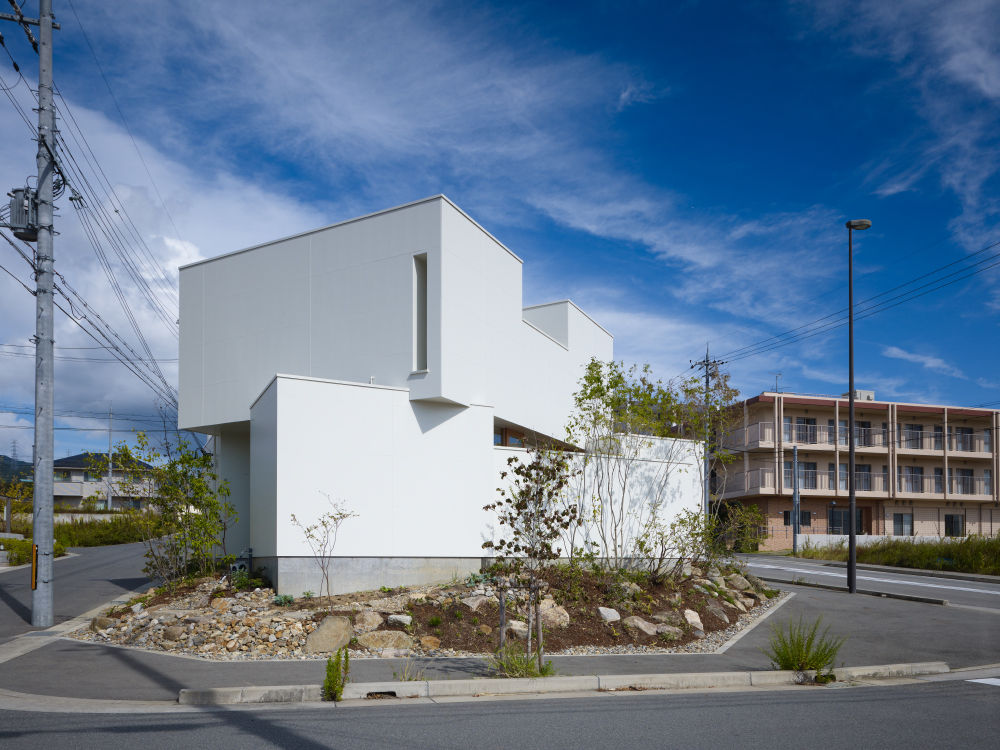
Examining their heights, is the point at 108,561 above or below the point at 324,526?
below

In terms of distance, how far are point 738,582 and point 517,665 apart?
29.5ft

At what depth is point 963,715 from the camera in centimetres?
794

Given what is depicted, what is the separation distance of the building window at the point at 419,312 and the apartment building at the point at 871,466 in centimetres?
3356

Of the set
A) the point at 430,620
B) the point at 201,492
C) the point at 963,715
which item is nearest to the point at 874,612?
the point at 963,715

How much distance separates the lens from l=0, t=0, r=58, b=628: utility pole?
1332 cm

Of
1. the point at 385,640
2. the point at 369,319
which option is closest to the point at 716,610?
the point at 385,640

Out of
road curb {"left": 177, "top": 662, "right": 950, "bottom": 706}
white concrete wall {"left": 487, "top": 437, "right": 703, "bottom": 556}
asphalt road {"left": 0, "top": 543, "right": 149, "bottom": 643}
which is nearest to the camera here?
road curb {"left": 177, "top": 662, "right": 950, "bottom": 706}

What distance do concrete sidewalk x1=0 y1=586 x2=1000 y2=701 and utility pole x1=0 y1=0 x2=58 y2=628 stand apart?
2.03m

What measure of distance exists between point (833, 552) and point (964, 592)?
50.7ft

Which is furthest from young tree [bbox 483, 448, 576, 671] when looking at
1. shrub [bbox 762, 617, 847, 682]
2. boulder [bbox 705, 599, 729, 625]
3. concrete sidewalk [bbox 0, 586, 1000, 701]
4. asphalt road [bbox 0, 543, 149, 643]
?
asphalt road [bbox 0, 543, 149, 643]

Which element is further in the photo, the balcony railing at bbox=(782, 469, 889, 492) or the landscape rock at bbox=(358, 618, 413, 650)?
the balcony railing at bbox=(782, 469, 889, 492)

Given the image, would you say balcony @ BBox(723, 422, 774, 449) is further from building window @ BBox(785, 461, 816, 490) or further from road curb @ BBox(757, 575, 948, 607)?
road curb @ BBox(757, 575, 948, 607)

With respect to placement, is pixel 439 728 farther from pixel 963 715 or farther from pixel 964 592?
pixel 964 592

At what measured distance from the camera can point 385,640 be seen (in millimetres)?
11039
